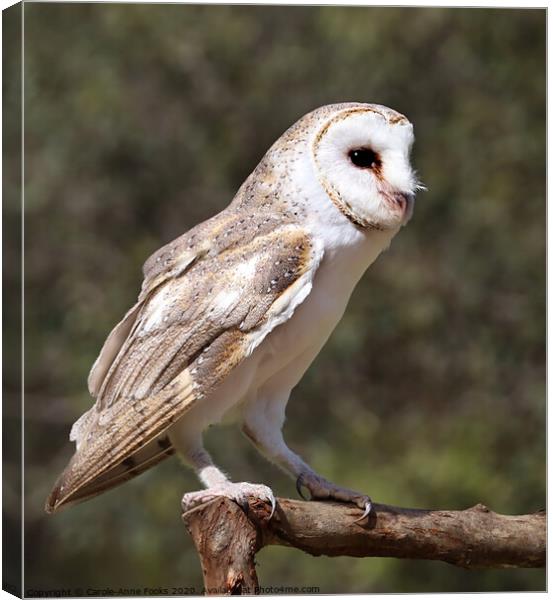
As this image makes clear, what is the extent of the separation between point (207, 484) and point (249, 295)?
0.48 m

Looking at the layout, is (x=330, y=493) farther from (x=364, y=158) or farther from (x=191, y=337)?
(x=364, y=158)

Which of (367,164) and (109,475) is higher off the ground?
(367,164)

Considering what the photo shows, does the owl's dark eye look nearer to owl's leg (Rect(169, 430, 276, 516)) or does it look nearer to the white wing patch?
the white wing patch

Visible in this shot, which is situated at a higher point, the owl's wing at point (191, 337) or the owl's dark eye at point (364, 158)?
the owl's dark eye at point (364, 158)

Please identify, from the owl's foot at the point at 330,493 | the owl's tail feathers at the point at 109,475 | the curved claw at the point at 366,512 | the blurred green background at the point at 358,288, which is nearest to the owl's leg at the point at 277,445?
the owl's foot at the point at 330,493

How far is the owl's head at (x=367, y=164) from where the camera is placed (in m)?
3.16

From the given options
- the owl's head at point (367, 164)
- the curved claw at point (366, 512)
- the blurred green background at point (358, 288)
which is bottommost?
the curved claw at point (366, 512)

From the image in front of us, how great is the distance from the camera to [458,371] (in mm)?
7180

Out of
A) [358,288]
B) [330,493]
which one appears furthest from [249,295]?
[358,288]

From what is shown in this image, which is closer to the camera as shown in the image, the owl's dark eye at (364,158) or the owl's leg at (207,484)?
the owl's leg at (207,484)

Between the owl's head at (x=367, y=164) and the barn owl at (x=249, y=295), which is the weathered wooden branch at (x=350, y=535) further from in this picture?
the owl's head at (x=367, y=164)

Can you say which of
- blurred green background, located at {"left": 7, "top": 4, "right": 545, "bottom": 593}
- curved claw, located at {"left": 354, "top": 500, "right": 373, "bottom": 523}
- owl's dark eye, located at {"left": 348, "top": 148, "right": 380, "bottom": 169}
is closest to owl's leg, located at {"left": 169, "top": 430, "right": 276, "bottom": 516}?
curved claw, located at {"left": 354, "top": 500, "right": 373, "bottom": 523}

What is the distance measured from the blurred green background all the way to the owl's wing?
2965 millimetres

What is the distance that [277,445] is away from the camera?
11.1ft
